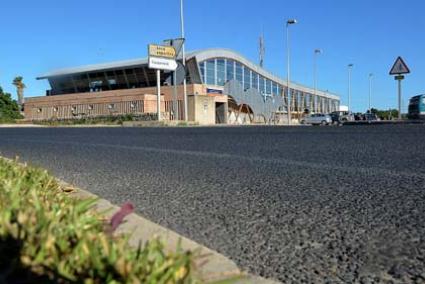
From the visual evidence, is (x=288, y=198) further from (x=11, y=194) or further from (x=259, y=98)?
(x=259, y=98)

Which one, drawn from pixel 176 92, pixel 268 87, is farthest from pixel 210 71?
pixel 268 87

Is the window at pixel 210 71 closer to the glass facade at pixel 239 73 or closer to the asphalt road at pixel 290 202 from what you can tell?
the glass facade at pixel 239 73

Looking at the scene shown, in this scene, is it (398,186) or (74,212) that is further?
(398,186)

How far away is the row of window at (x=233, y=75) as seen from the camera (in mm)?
67562

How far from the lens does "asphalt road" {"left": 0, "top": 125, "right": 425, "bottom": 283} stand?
3.29 meters

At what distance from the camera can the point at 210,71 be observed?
68.1 metres

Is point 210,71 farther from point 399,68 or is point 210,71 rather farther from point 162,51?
point 399,68

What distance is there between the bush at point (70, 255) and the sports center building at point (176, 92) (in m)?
42.5

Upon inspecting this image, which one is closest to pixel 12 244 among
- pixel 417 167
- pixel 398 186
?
pixel 398 186

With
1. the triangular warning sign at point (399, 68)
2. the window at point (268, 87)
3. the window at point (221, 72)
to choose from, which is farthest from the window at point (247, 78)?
the triangular warning sign at point (399, 68)

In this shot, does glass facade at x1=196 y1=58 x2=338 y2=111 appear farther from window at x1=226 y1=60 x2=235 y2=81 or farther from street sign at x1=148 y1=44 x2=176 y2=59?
street sign at x1=148 y1=44 x2=176 y2=59

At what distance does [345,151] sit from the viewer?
1000 centimetres

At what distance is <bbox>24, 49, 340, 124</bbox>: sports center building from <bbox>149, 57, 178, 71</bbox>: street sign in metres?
2.93

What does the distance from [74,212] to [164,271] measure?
1030 mm
